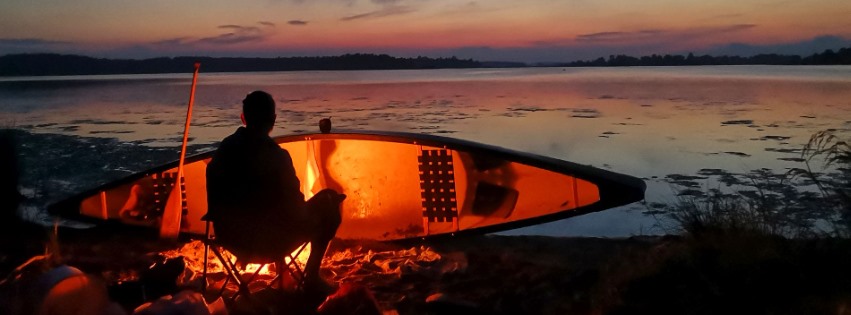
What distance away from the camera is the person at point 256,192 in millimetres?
3779

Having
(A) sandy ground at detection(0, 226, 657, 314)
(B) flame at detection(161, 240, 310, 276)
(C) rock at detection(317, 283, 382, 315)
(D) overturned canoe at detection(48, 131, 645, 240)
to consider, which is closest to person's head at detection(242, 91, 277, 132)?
(C) rock at detection(317, 283, 382, 315)

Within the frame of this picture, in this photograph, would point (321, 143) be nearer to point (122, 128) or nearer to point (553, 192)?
point (553, 192)

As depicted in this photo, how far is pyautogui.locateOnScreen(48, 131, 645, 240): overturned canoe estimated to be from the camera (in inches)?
232

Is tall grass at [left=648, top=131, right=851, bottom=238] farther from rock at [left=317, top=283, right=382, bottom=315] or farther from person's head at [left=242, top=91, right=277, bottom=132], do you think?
person's head at [left=242, top=91, right=277, bottom=132]

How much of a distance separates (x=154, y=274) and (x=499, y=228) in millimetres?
2819

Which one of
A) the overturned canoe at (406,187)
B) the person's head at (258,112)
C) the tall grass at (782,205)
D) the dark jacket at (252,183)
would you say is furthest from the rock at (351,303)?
the tall grass at (782,205)

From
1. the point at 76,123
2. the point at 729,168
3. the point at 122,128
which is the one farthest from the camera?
the point at 76,123

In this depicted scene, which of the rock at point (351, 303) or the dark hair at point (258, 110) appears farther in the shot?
the rock at point (351, 303)

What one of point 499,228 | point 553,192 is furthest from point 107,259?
point 553,192

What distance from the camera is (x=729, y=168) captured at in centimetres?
1075

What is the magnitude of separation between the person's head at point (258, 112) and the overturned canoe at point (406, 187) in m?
1.93

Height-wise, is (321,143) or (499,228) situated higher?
(321,143)

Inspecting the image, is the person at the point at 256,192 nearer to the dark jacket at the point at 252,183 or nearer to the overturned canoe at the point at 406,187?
the dark jacket at the point at 252,183

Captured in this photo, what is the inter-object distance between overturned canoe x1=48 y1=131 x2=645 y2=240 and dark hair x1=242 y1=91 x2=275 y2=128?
193cm
